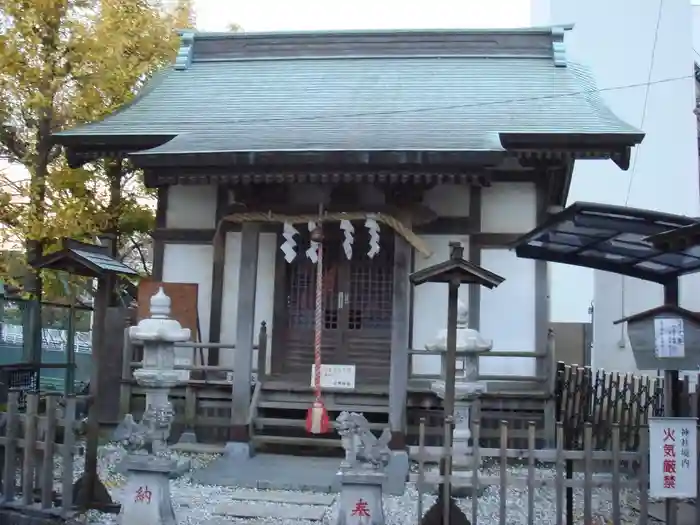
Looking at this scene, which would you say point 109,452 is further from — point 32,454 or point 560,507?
point 560,507

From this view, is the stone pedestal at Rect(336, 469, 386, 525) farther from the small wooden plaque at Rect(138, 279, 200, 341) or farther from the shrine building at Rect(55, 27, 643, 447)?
the small wooden plaque at Rect(138, 279, 200, 341)

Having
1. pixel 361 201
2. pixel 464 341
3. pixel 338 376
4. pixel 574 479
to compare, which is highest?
pixel 361 201

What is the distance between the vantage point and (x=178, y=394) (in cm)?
1142

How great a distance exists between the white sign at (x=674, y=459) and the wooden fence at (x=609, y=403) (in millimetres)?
738

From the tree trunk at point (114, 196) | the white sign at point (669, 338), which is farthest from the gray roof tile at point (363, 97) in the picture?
the white sign at point (669, 338)

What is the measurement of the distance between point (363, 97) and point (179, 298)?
4.60 metres

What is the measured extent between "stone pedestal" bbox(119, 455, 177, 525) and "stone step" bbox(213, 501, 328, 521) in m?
1.04

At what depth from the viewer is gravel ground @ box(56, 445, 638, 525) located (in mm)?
7273

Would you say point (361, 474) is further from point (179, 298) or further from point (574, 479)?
point (179, 298)

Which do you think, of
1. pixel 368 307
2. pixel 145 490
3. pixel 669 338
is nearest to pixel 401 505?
pixel 145 490

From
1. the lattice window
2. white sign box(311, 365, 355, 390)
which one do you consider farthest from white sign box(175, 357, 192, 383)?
the lattice window

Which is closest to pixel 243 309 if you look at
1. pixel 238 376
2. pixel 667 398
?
pixel 238 376

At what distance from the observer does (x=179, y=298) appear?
11.3 m

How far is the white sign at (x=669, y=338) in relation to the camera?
579 cm
